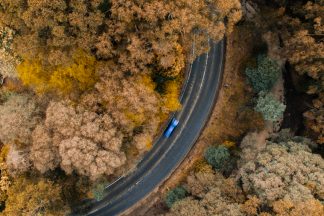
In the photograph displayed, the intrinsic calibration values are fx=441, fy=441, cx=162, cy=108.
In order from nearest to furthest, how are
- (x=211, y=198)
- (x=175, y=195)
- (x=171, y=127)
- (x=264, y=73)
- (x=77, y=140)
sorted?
(x=77, y=140)
(x=211, y=198)
(x=175, y=195)
(x=264, y=73)
(x=171, y=127)

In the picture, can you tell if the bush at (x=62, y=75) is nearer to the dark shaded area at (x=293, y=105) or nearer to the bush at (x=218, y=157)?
the bush at (x=218, y=157)

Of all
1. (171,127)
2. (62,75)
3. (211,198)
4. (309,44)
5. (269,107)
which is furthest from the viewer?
(171,127)

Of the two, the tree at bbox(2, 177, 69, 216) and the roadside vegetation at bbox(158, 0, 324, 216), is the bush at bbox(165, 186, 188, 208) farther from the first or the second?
the tree at bbox(2, 177, 69, 216)

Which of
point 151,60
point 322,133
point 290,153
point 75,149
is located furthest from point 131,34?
point 322,133

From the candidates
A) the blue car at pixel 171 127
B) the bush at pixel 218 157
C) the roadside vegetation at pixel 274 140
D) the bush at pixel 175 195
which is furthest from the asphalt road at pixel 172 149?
the bush at pixel 175 195

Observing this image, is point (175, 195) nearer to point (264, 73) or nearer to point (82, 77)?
point (264, 73)

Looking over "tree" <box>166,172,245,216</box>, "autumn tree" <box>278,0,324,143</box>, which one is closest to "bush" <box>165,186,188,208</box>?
"tree" <box>166,172,245,216</box>

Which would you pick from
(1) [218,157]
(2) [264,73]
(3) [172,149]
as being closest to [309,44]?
(2) [264,73]
